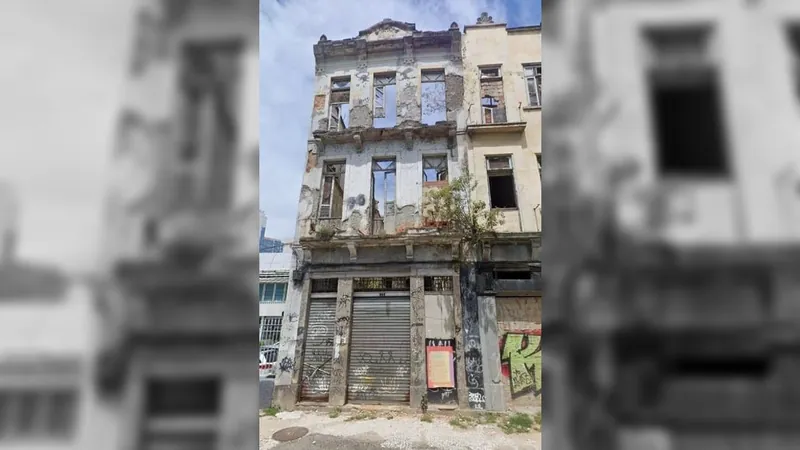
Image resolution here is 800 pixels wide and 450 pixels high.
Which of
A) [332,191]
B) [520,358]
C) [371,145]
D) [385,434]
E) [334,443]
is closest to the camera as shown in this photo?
[334,443]

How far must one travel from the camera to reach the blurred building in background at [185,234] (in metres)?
0.52

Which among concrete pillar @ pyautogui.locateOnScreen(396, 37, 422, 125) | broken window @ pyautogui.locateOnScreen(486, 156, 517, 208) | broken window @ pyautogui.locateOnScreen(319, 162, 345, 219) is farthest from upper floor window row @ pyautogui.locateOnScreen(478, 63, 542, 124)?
broken window @ pyautogui.locateOnScreen(319, 162, 345, 219)

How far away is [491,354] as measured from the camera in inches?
249

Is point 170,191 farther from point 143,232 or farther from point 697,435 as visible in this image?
point 697,435

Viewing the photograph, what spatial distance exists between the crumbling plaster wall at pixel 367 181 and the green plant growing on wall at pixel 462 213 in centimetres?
28

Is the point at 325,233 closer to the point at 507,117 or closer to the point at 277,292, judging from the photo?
the point at 277,292

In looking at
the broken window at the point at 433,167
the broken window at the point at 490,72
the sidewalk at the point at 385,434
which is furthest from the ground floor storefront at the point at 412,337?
the broken window at the point at 490,72

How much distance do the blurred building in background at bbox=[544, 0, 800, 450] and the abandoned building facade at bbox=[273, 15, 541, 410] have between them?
5.70 m

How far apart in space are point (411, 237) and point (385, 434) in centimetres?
311

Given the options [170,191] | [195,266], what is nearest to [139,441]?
[195,266]

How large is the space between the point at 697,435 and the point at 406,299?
6.53m

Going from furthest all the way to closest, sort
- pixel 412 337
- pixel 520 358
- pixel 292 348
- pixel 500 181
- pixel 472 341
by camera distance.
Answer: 1. pixel 500 181
2. pixel 292 348
3. pixel 412 337
4. pixel 472 341
5. pixel 520 358

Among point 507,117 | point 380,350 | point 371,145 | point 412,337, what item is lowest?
point 380,350

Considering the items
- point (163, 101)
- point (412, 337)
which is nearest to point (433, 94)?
Answer: point (412, 337)
